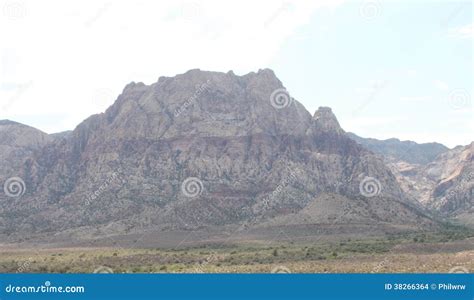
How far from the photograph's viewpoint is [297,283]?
28172 millimetres

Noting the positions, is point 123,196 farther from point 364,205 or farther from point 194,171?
point 364,205

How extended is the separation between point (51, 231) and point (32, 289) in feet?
440

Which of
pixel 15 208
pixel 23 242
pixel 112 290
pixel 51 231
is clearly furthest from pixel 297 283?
pixel 15 208
